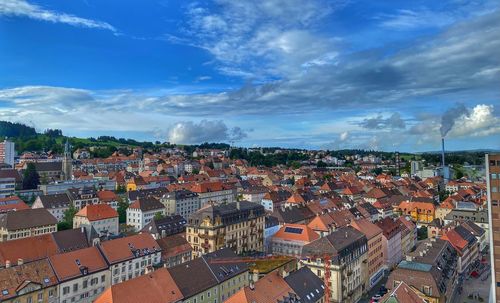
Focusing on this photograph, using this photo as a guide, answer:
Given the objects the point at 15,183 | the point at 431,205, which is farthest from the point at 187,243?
the point at 15,183

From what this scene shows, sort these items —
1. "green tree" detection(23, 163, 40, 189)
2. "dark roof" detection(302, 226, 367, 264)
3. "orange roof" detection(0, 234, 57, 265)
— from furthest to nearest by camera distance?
1. "green tree" detection(23, 163, 40, 189)
2. "dark roof" detection(302, 226, 367, 264)
3. "orange roof" detection(0, 234, 57, 265)

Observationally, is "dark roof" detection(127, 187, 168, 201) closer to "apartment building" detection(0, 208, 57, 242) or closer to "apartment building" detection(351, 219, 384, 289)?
"apartment building" detection(0, 208, 57, 242)

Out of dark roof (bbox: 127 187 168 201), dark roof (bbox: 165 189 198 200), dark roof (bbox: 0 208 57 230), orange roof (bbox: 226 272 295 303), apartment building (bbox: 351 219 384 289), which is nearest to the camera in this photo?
orange roof (bbox: 226 272 295 303)

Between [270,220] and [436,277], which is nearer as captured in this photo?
[436,277]

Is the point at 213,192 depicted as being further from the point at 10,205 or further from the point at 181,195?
the point at 10,205

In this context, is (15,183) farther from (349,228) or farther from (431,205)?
(431,205)

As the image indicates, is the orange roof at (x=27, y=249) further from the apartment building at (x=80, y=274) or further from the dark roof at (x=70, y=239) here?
the apartment building at (x=80, y=274)

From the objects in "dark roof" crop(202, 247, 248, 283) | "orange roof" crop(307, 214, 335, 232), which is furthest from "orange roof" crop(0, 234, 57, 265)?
"orange roof" crop(307, 214, 335, 232)
